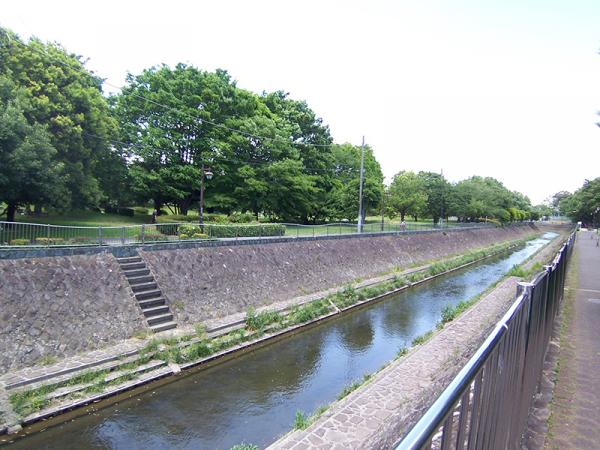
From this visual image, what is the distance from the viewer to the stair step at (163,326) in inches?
451

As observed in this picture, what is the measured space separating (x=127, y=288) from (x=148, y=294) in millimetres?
690

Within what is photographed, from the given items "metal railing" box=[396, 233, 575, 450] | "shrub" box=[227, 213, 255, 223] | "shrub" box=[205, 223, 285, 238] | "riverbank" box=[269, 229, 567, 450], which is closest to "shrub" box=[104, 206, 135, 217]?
"shrub" box=[227, 213, 255, 223]

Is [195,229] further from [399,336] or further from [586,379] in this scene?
[586,379]

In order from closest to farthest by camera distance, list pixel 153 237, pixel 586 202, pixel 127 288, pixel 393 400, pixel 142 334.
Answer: pixel 393 400 < pixel 142 334 < pixel 127 288 < pixel 153 237 < pixel 586 202

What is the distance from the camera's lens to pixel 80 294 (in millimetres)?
10617

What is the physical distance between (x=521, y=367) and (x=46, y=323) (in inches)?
408

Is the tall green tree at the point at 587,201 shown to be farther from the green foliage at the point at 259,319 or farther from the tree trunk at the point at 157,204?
the tree trunk at the point at 157,204

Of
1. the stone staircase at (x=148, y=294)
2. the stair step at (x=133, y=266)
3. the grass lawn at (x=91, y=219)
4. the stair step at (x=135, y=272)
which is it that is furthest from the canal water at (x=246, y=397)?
the grass lawn at (x=91, y=219)

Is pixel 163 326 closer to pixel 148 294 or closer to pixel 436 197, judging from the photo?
pixel 148 294

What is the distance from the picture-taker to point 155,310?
12.0m

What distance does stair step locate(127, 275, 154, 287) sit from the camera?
12.2 metres

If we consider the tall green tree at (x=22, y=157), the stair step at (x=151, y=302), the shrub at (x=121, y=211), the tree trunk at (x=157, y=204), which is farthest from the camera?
the shrub at (x=121, y=211)

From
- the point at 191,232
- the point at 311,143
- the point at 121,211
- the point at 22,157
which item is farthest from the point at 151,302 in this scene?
the point at 311,143

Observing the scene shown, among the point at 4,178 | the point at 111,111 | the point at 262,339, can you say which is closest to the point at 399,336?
the point at 262,339
